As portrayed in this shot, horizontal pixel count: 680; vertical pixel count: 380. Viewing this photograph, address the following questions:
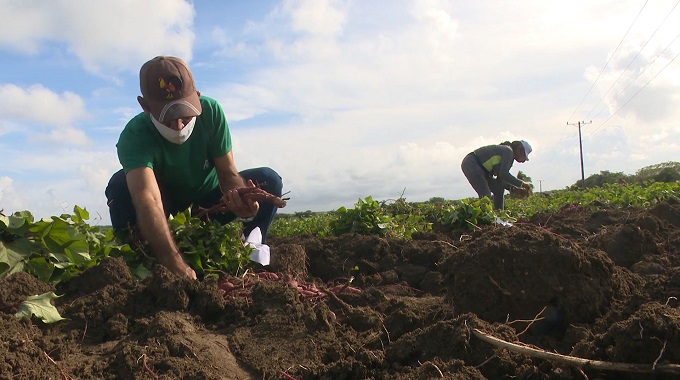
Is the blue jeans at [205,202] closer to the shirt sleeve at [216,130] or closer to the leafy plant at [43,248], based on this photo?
the shirt sleeve at [216,130]

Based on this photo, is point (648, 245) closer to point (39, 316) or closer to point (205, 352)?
point (205, 352)

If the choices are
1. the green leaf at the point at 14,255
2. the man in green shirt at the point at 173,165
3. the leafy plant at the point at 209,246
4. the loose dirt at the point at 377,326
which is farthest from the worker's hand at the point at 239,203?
the green leaf at the point at 14,255

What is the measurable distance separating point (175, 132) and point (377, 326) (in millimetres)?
2226

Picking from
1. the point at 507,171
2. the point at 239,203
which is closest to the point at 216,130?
the point at 239,203

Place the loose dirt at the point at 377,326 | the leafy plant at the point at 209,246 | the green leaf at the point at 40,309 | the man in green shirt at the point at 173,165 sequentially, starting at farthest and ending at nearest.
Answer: the leafy plant at the point at 209,246 < the man in green shirt at the point at 173,165 < the green leaf at the point at 40,309 < the loose dirt at the point at 377,326

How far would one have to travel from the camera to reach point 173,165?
14.8ft

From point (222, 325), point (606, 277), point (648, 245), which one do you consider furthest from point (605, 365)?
point (648, 245)

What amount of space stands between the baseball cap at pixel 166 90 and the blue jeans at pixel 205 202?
2.45 feet

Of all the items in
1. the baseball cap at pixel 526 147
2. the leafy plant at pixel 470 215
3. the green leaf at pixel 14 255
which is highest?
the baseball cap at pixel 526 147

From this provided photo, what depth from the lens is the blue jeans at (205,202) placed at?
449 cm

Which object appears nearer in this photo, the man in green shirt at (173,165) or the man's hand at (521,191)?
the man in green shirt at (173,165)

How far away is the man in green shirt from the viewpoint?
12.5ft

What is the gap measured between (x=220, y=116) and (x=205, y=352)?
2.61m

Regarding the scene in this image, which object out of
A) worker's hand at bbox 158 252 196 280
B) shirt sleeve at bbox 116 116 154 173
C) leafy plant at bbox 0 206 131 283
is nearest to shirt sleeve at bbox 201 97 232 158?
shirt sleeve at bbox 116 116 154 173
